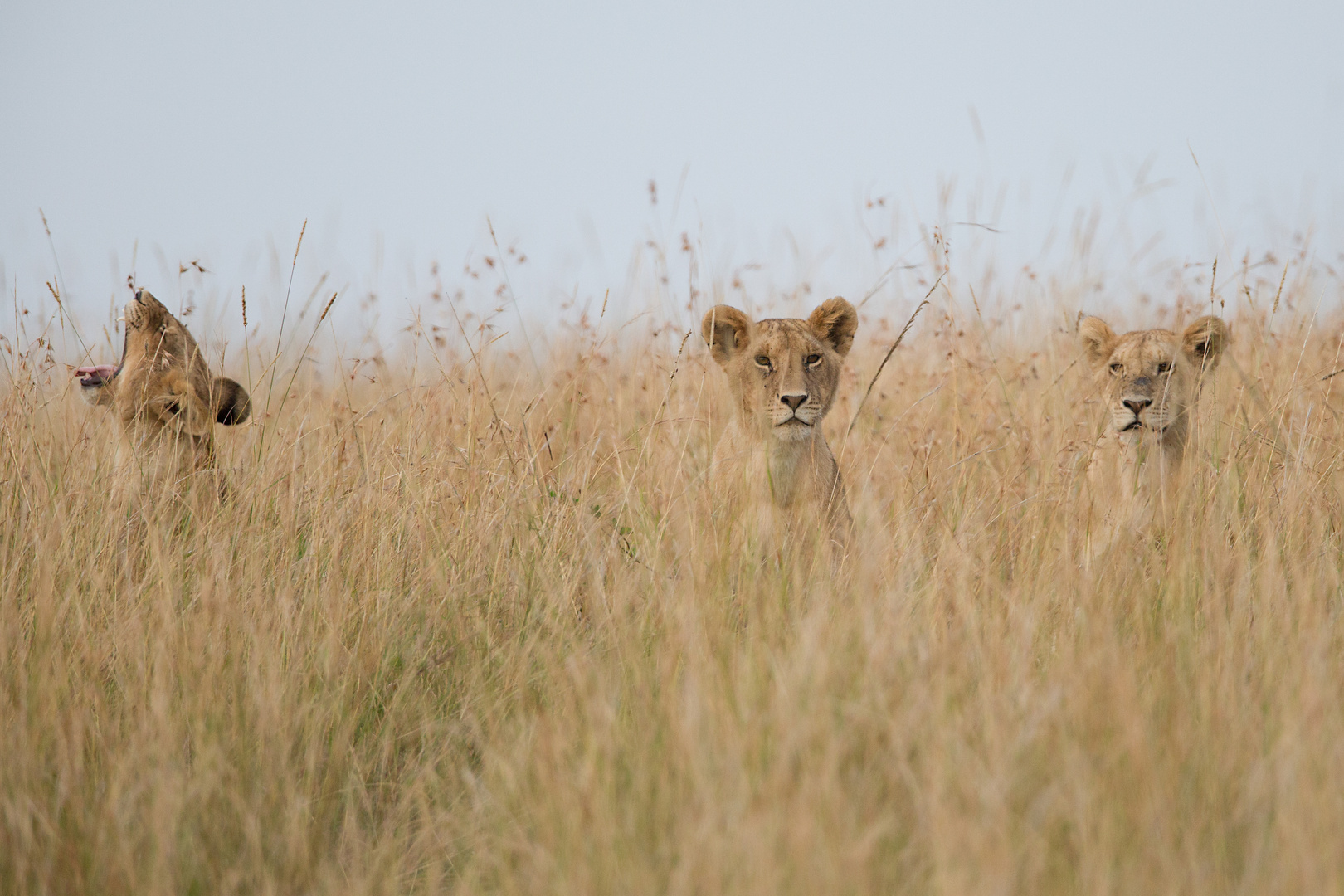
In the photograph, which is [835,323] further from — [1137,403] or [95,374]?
[95,374]

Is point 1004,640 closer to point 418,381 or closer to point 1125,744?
point 1125,744

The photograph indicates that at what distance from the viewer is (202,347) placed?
484cm

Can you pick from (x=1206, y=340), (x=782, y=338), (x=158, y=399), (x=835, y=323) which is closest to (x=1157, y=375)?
(x=1206, y=340)

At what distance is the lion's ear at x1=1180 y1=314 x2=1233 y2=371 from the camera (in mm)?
5010

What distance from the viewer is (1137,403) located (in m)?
4.88

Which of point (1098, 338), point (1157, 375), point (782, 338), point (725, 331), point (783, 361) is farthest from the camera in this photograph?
point (1098, 338)

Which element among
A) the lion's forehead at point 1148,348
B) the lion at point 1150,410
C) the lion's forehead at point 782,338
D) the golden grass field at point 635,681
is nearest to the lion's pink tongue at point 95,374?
the golden grass field at point 635,681

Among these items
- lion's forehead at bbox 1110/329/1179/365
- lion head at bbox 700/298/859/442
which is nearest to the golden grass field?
lion's forehead at bbox 1110/329/1179/365

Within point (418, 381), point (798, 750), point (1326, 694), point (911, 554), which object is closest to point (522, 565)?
point (911, 554)

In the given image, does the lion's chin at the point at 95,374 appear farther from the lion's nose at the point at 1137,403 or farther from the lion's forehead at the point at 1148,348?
the lion's forehead at the point at 1148,348

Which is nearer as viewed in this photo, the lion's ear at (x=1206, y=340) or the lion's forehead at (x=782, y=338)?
the lion's forehead at (x=782, y=338)

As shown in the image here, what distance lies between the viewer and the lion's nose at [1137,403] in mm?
4848

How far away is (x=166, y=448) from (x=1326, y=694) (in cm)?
405

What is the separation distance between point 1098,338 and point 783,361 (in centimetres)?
205
